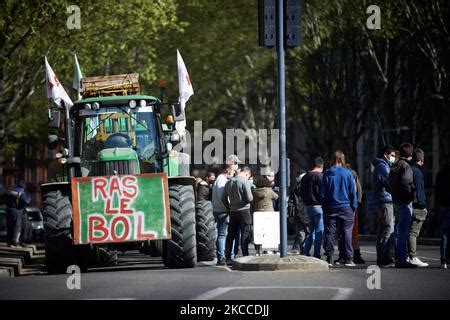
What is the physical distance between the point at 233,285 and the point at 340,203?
476 cm

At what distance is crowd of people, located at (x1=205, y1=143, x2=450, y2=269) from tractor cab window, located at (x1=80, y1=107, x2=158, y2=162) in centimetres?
201

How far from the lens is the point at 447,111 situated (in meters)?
38.1

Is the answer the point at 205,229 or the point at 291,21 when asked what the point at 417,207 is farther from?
the point at 205,229

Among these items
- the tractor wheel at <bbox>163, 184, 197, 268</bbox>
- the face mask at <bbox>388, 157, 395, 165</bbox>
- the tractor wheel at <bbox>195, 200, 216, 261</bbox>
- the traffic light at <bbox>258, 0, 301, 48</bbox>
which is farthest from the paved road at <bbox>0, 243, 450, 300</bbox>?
the traffic light at <bbox>258, 0, 301, 48</bbox>

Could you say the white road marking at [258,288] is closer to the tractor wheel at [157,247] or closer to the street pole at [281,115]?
the street pole at [281,115]

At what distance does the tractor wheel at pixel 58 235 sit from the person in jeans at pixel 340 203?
3.97m

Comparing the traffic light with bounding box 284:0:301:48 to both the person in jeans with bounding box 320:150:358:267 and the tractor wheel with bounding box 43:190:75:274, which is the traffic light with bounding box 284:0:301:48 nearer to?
the person in jeans with bounding box 320:150:358:267

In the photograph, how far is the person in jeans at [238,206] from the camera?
22.2 meters

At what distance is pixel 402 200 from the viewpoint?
1944cm

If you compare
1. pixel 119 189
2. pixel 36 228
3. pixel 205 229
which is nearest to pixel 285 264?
pixel 119 189

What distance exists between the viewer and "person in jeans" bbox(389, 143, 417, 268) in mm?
19359

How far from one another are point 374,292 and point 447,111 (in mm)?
24111
